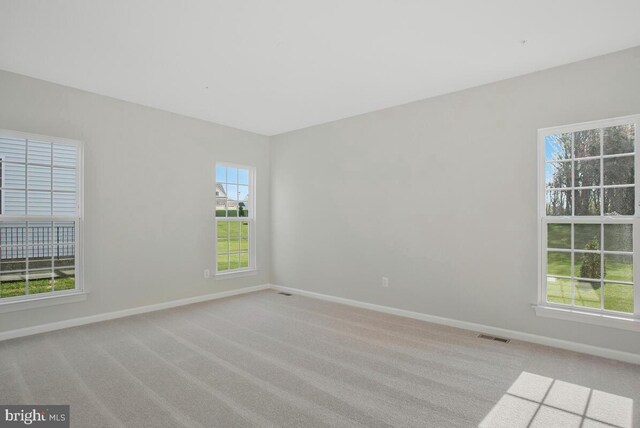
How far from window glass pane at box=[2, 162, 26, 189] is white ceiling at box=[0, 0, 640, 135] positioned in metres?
0.96

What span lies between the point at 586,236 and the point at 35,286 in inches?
221

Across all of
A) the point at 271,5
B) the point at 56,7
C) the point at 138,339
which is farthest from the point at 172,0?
the point at 138,339

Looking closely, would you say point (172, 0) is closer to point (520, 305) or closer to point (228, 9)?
point (228, 9)

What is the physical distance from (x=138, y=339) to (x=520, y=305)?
12.8ft

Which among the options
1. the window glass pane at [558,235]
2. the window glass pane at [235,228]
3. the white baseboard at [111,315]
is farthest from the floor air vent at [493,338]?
the window glass pane at [235,228]

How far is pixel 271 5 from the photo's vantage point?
2.44 metres

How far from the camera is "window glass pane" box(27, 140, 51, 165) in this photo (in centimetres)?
368

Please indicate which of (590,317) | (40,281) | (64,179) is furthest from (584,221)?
(40,281)

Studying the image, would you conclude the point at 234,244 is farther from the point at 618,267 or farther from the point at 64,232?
the point at 618,267

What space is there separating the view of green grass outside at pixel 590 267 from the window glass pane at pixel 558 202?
0.13 m

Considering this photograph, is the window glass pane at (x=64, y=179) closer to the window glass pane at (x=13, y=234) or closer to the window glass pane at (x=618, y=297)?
the window glass pane at (x=13, y=234)

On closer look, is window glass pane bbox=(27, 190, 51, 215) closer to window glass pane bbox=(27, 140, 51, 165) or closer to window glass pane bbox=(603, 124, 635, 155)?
window glass pane bbox=(27, 140, 51, 165)

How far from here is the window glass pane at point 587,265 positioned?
10.5 feet

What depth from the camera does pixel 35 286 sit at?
3705 mm
